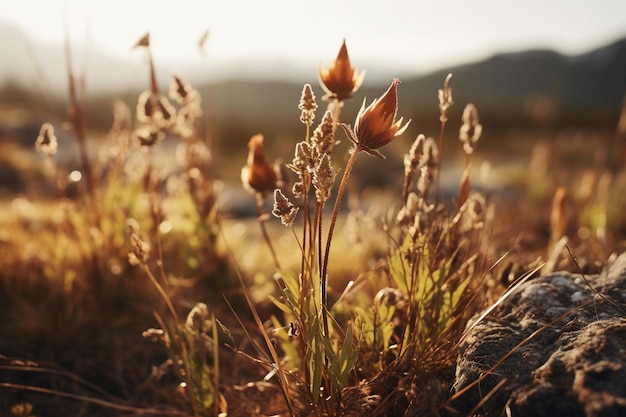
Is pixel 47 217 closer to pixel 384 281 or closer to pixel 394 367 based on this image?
pixel 384 281

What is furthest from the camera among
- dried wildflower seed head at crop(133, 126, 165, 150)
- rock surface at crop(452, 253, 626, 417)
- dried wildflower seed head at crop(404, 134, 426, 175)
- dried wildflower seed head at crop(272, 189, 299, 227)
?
dried wildflower seed head at crop(133, 126, 165, 150)

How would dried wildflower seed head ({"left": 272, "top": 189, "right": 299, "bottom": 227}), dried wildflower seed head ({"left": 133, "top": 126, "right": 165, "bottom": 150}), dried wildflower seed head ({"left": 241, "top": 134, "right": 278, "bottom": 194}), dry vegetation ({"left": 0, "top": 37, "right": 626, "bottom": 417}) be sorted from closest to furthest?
dried wildflower seed head ({"left": 272, "top": 189, "right": 299, "bottom": 227}) < dry vegetation ({"left": 0, "top": 37, "right": 626, "bottom": 417}) < dried wildflower seed head ({"left": 241, "top": 134, "right": 278, "bottom": 194}) < dried wildflower seed head ({"left": 133, "top": 126, "right": 165, "bottom": 150})

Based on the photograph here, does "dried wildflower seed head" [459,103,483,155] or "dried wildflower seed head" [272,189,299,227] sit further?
"dried wildflower seed head" [459,103,483,155]

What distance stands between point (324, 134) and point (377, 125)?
14cm

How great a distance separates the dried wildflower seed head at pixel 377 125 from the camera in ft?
4.30

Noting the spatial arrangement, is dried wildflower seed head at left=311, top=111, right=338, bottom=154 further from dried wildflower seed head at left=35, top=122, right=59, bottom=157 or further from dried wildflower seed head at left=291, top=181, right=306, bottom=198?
dried wildflower seed head at left=35, top=122, right=59, bottom=157

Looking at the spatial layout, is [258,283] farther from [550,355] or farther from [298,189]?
[550,355]

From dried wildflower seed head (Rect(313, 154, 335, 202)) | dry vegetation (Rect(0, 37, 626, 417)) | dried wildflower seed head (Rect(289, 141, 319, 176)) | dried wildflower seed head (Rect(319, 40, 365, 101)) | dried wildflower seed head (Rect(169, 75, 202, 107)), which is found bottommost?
dry vegetation (Rect(0, 37, 626, 417))

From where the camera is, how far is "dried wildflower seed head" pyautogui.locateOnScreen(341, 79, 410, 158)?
131 cm

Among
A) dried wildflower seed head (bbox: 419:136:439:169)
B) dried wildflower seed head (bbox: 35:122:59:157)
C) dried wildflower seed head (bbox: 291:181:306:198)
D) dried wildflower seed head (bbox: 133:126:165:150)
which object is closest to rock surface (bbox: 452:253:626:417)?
dried wildflower seed head (bbox: 419:136:439:169)

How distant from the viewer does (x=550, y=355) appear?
137 cm

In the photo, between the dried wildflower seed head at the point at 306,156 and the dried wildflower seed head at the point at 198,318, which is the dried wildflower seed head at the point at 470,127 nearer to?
the dried wildflower seed head at the point at 306,156

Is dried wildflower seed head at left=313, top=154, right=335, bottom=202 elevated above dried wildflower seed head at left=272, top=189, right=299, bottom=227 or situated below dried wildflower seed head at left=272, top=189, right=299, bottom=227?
above

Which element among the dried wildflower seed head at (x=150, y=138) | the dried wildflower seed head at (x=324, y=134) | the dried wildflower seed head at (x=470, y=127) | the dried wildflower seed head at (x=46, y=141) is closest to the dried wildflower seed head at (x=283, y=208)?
the dried wildflower seed head at (x=324, y=134)
